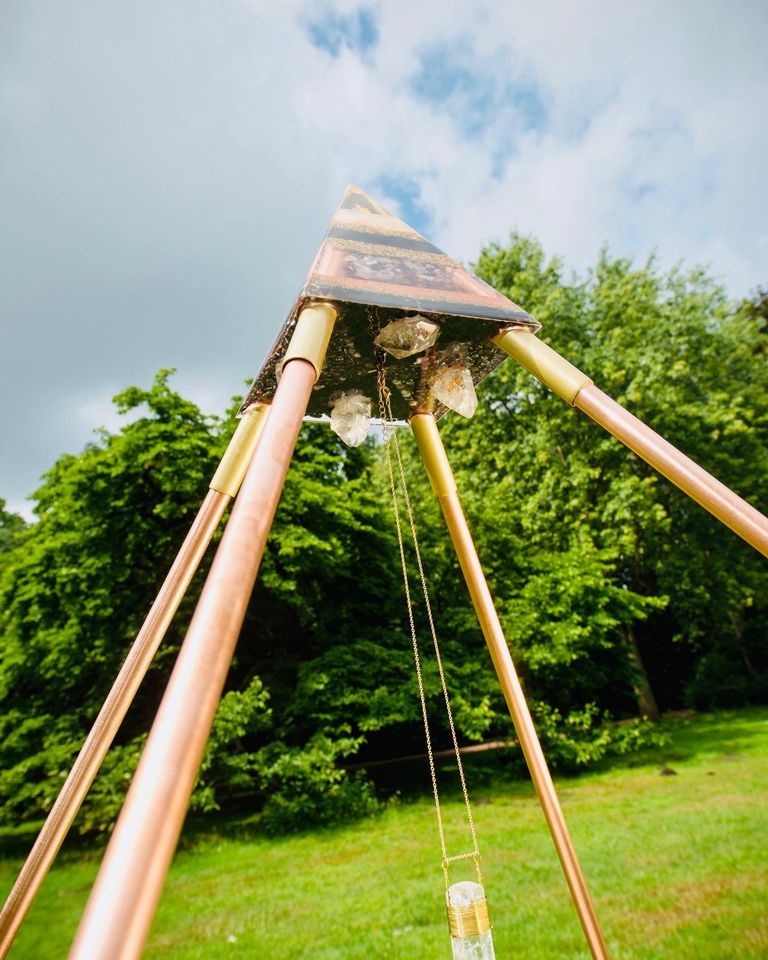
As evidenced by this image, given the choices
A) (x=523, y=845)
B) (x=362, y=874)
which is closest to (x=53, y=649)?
(x=362, y=874)

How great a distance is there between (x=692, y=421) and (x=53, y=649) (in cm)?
1568

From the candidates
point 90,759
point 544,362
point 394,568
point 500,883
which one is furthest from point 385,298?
point 394,568

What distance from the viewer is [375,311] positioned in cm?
187

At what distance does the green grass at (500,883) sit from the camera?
4305 millimetres

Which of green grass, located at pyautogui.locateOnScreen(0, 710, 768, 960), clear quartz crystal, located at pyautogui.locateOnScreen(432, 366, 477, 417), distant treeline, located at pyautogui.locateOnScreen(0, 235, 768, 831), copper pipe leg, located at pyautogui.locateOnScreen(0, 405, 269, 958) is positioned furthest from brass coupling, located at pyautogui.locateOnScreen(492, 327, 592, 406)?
distant treeline, located at pyautogui.locateOnScreen(0, 235, 768, 831)

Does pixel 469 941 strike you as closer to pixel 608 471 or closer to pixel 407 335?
pixel 407 335

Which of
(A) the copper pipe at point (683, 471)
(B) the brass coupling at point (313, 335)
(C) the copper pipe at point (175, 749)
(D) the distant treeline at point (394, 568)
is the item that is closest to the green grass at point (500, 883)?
(D) the distant treeline at point (394, 568)

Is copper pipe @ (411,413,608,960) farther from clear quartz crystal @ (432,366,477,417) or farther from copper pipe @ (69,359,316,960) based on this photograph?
copper pipe @ (69,359,316,960)

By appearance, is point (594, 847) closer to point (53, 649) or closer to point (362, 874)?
point (362, 874)

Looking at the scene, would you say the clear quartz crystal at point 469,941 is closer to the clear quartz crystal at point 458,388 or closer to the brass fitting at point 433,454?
the brass fitting at point 433,454

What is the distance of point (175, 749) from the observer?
0.83 meters

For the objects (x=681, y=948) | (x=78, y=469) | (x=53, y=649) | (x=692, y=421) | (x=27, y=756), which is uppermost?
(x=692, y=421)

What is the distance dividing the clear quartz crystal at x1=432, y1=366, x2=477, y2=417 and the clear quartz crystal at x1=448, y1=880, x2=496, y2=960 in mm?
1744

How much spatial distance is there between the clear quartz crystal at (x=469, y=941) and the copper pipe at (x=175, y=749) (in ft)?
4.53
